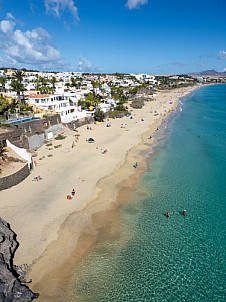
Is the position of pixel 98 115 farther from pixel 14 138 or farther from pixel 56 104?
pixel 14 138

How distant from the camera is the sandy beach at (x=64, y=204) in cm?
1645

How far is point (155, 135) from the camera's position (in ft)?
171

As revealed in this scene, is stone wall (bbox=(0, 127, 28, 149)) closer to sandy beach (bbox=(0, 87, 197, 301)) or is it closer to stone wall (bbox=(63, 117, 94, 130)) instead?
sandy beach (bbox=(0, 87, 197, 301))

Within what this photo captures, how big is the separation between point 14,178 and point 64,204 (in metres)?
8.03

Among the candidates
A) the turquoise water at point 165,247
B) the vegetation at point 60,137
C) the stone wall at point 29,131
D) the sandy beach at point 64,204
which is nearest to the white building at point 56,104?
the stone wall at point 29,131

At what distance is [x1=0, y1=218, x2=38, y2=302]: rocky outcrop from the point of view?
13000 millimetres

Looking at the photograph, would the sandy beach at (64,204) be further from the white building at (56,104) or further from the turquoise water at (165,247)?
the white building at (56,104)

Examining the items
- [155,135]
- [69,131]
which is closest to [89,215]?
[69,131]

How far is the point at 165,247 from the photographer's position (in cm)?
1847

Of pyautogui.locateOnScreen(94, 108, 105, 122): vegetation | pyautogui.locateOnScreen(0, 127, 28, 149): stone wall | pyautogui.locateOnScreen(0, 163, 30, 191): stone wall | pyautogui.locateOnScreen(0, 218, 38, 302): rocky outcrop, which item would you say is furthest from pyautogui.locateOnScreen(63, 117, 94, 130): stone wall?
pyautogui.locateOnScreen(0, 218, 38, 302): rocky outcrop

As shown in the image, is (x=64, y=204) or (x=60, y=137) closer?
(x=64, y=204)

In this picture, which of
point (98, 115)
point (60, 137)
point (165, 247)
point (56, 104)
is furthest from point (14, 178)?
point (98, 115)

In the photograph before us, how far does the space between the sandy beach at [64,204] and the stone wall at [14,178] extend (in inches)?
25.1

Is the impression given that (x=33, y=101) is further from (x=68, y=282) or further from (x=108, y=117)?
(x=68, y=282)
